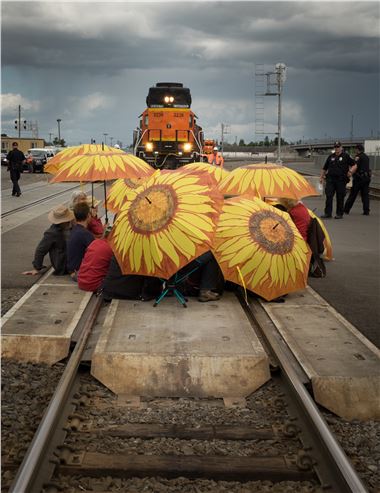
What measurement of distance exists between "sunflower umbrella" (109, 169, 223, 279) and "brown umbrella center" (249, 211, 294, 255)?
2.26ft

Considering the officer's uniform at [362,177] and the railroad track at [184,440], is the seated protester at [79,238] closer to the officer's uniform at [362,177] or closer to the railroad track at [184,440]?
the railroad track at [184,440]

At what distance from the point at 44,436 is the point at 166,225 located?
10.0ft

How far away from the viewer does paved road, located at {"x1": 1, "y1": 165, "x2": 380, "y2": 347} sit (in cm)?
790

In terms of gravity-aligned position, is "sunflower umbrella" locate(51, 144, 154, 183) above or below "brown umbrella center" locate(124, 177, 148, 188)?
above

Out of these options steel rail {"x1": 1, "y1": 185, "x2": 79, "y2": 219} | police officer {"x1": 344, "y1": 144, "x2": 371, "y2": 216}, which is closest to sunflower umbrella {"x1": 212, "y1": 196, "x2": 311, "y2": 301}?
steel rail {"x1": 1, "y1": 185, "x2": 79, "y2": 219}

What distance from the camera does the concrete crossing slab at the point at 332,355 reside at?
16.5 feet

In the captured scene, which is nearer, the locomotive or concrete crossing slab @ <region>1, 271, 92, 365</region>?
concrete crossing slab @ <region>1, 271, 92, 365</region>

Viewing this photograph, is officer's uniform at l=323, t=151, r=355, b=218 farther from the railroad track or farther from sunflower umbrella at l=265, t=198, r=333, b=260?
the railroad track

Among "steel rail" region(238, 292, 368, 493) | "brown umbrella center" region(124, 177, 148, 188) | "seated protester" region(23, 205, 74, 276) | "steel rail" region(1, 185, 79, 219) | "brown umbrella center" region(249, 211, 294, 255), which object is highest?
"brown umbrella center" region(124, 177, 148, 188)

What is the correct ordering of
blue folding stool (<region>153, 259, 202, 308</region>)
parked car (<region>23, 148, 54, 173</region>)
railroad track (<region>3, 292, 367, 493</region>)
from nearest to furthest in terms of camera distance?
railroad track (<region>3, 292, 367, 493</region>)
blue folding stool (<region>153, 259, 202, 308</region>)
parked car (<region>23, 148, 54, 173</region>)

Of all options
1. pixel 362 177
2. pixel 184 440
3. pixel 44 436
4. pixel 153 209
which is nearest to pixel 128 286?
pixel 153 209

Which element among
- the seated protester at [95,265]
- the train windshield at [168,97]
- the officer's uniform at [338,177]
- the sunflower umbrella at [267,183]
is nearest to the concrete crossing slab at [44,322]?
the seated protester at [95,265]

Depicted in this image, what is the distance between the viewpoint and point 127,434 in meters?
4.46

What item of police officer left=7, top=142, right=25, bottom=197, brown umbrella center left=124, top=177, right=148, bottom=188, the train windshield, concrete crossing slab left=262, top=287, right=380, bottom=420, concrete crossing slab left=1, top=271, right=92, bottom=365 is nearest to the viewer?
concrete crossing slab left=262, top=287, right=380, bottom=420
